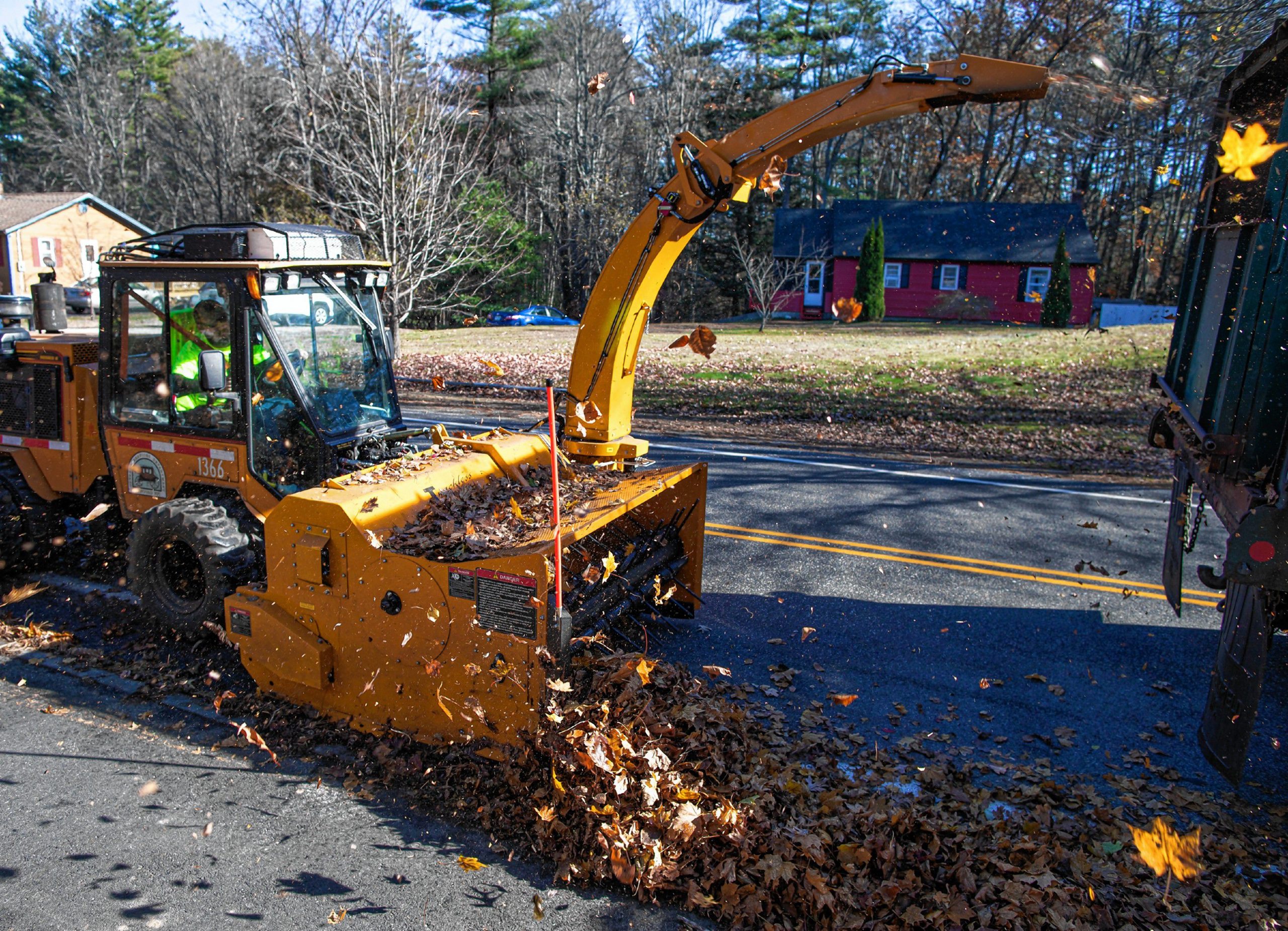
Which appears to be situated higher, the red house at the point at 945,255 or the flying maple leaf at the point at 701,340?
the red house at the point at 945,255

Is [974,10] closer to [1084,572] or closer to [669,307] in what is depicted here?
[669,307]

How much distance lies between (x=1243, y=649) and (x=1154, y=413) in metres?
2.86

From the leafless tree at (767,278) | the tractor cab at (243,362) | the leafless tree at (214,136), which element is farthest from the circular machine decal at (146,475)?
the leafless tree at (214,136)

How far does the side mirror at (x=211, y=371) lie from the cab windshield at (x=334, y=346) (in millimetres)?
476

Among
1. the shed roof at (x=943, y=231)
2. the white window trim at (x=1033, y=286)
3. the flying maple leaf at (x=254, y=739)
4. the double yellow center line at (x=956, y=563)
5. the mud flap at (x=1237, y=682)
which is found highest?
the shed roof at (x=943, y=231)

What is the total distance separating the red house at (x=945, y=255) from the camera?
3362cm

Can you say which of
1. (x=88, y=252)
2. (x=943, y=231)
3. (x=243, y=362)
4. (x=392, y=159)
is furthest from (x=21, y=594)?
(x=88, y=252)

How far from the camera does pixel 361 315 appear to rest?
609 centimetres

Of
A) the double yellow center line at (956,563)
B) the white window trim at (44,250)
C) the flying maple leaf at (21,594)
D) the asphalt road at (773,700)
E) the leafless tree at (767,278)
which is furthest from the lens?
the white window trim at (44,250)

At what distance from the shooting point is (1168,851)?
390cm

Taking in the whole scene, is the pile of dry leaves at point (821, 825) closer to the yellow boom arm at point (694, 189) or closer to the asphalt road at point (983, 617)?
the asphalt road at point (983, 617)

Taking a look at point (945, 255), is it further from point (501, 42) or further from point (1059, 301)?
point (501, 42)

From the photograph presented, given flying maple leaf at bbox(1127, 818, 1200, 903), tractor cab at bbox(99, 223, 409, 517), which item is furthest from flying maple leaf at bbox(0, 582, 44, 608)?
flying maple leaf at bbox(1127, 818, 1200, 903)

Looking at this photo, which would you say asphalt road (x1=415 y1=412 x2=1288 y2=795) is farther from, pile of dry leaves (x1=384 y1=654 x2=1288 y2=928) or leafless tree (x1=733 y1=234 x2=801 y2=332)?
leafless tree (x1=733 y1=234 x2=801 y2=332)
